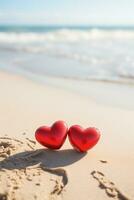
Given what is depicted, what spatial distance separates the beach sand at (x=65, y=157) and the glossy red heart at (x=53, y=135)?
0.09m

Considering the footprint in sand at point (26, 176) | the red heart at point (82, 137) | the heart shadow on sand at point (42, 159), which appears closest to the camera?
the footprint in sand at point (26, 176)

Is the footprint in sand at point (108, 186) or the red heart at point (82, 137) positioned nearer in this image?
the footprint in sand at point (108, 186)

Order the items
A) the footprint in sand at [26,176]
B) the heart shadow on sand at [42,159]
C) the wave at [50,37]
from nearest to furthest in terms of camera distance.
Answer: the footprint in sand at [26,176] → the heart shadow on sand at [42,159] → the wave at [50,37]

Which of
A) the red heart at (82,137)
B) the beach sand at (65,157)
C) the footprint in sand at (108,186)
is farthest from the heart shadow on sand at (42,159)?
the footprint in sand at (108,186)

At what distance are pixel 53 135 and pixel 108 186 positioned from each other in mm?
772

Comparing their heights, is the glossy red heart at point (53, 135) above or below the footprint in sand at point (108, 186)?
above

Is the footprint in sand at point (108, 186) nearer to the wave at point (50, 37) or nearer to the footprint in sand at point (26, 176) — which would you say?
the footprint in sand at point (26, 176)

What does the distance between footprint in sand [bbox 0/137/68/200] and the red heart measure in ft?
1.07

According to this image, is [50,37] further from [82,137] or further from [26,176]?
[26,176]

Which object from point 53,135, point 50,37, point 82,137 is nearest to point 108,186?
point 82,137

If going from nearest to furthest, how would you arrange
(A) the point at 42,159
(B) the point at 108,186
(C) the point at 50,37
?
(B) the point at 108,186
(A) the point at 42,159
(C) the point at 50,37

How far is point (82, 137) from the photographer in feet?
11.3

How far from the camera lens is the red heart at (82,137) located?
137 inches

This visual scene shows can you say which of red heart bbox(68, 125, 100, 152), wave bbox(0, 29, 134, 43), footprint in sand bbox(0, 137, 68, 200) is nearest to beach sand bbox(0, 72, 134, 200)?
footprint in sand bbox(0, 137, 68, 200)
